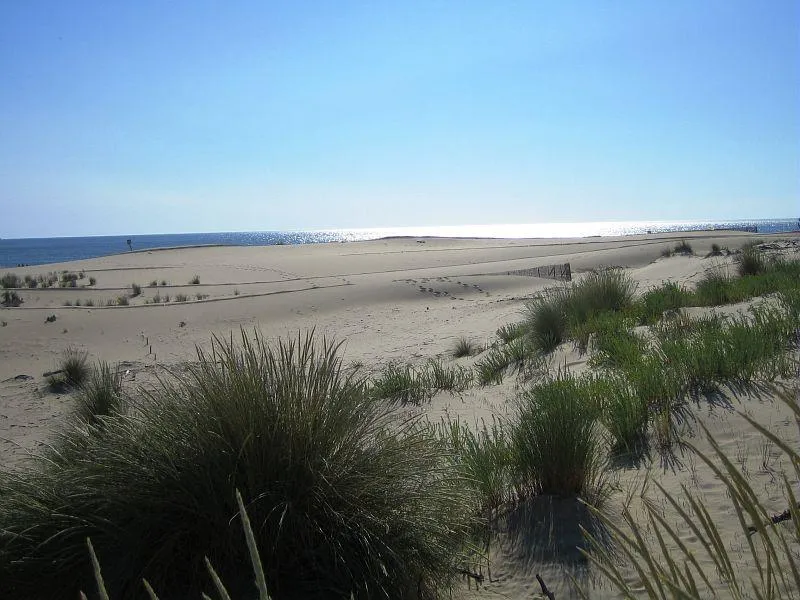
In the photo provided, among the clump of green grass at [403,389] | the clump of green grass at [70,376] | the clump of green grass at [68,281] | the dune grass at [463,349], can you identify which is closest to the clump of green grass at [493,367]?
the clump of green grass at [403,389]

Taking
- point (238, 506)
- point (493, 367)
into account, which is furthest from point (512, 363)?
point (238, 506)

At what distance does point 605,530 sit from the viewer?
128 inches

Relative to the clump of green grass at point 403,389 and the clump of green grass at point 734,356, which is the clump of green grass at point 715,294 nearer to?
the clump of green grass at point 734,356

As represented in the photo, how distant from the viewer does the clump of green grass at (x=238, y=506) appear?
9.29 ft

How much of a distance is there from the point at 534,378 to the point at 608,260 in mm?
26397

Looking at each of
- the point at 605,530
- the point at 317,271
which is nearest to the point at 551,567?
the point at 605,530

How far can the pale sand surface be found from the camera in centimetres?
334

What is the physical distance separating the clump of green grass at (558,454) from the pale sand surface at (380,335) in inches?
5.8

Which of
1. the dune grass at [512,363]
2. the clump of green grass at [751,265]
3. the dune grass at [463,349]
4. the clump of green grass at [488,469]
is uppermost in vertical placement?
the clump of green grass at [751,265]

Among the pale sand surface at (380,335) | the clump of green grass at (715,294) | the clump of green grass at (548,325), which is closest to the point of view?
the pale sand surface at (380,335)

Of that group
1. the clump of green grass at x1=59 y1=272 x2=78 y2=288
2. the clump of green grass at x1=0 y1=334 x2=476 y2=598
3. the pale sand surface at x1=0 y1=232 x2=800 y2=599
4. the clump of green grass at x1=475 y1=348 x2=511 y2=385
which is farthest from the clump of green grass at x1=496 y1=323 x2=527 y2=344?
the clump of green grass at x1=59 y1=272 x2=78 y2=288

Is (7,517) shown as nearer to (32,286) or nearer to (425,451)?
(425,451)

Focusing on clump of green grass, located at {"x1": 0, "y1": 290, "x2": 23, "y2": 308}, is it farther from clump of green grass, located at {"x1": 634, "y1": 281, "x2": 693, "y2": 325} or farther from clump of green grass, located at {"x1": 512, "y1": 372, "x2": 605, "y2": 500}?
clump of green grass, located at {"x1": 512, "y1": 372, "x2": 605, "y2": 500}

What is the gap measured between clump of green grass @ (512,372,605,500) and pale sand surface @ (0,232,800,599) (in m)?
0.15
